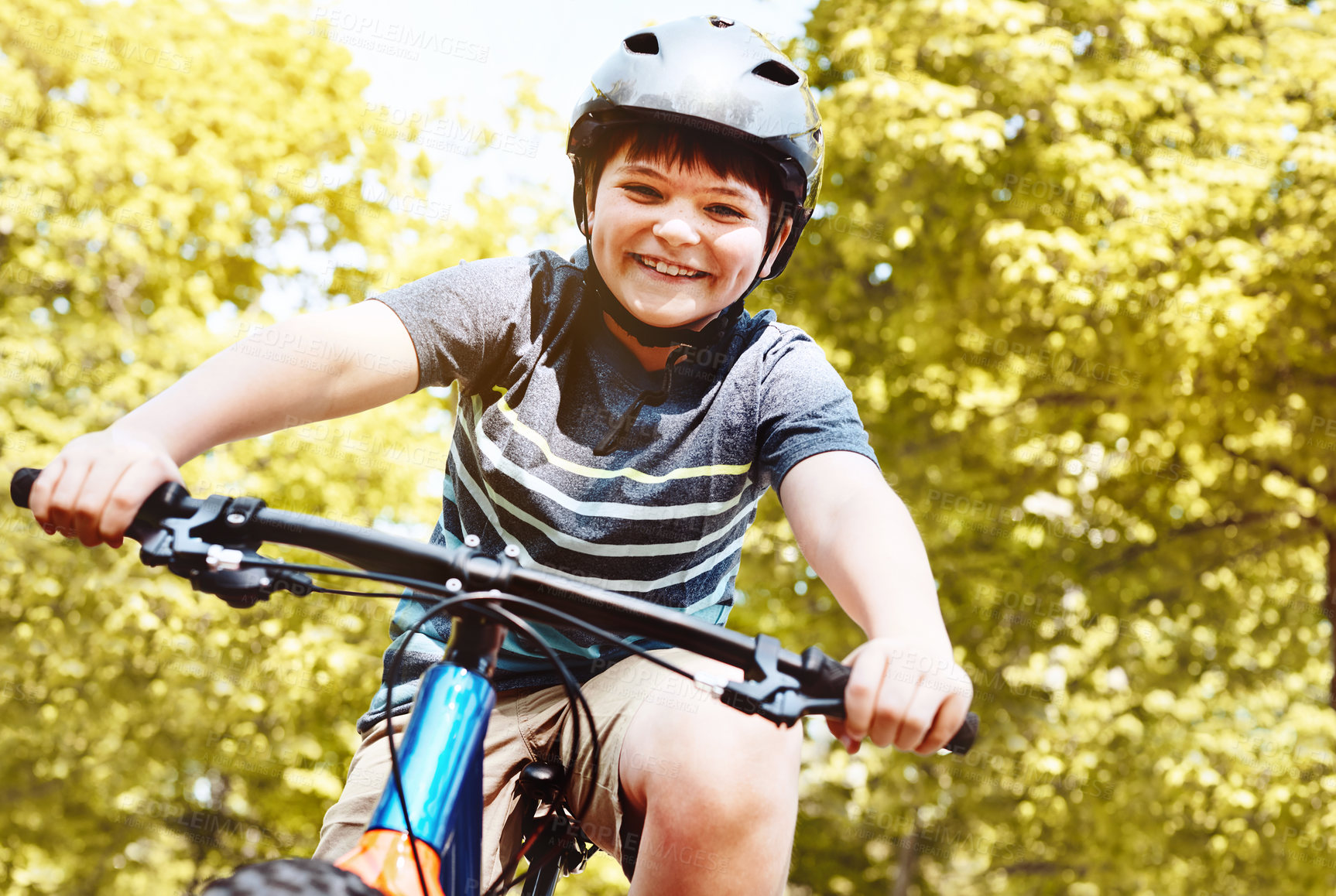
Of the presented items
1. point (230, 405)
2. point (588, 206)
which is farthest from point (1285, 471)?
point (230, 405)

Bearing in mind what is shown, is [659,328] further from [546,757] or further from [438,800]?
[438,800]

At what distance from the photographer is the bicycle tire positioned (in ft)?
3.16

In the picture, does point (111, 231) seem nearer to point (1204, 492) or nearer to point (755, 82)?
point (755, 82)

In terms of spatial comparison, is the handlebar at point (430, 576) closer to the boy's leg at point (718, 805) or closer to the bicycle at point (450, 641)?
the bicycle at point (450, 641)

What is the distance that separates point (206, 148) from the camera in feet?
26.6

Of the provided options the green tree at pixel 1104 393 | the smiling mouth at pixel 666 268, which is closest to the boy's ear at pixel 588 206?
the smiling mouth at pixel 666 268

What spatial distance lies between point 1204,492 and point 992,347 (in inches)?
75.7

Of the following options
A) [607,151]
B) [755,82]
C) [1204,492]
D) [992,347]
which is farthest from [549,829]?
[1204,492]

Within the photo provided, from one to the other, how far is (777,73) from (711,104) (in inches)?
12.5

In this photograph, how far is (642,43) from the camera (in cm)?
221

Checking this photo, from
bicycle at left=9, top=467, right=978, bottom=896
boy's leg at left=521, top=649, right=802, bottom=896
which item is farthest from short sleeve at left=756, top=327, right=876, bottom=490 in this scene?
bicycle at left=9, top=467, right=978, bottom=896

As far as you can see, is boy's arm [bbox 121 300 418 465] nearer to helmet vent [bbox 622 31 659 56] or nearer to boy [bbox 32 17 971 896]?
boy [bbox 32 17 971 896]

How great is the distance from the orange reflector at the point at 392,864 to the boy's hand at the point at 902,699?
49 cm

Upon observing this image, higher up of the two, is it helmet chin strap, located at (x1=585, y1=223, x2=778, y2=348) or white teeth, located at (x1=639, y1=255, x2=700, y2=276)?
white teeth, located at (x1=639, y1=255, x2=700, y2=276)
